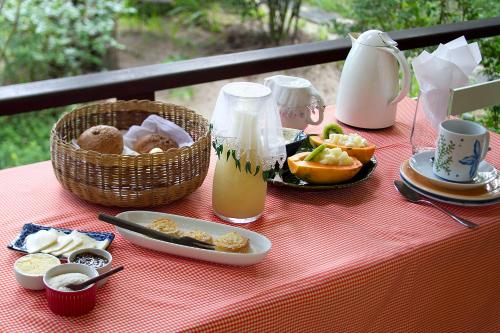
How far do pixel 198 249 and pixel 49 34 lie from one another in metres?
3.05

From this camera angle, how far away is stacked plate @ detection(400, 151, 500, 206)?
47.9 inches

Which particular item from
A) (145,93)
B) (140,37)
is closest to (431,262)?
(145,93)

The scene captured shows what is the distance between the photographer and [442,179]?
1254 mm

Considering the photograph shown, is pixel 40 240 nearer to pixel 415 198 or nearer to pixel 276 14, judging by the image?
pixel 415 198

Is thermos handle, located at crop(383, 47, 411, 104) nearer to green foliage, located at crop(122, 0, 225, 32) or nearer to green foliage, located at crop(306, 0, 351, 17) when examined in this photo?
green foliage, located at crop(306, 0, 351, 17)

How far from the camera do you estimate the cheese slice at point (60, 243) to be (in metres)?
0.98

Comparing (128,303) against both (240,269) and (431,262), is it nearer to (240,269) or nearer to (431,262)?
(240,269)

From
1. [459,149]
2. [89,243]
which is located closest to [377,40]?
[459,149]

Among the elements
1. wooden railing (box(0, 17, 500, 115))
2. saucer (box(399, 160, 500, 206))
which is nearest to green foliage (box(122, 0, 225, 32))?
wooden railing (box(0, 17, 500, 115))

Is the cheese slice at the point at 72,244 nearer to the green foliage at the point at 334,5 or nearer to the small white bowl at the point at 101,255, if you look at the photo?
the small white bowl at the point at 101,255

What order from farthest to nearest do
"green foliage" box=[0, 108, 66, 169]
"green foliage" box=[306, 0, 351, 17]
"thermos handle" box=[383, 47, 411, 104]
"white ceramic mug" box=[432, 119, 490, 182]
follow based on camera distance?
"green foliage" box=[306, 0, 351, 17] → "green foliage" box=[0, 108, 66, 169] → "thermos handle" box=[383, 47, 411, 104] → "white ceramic mug" box=[432, 119, 490, 182]

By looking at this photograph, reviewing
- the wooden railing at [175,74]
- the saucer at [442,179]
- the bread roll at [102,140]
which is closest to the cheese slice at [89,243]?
the bread roll at [102,140]

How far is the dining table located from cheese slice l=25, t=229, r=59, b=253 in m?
0.02

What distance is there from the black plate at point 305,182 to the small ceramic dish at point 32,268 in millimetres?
428
